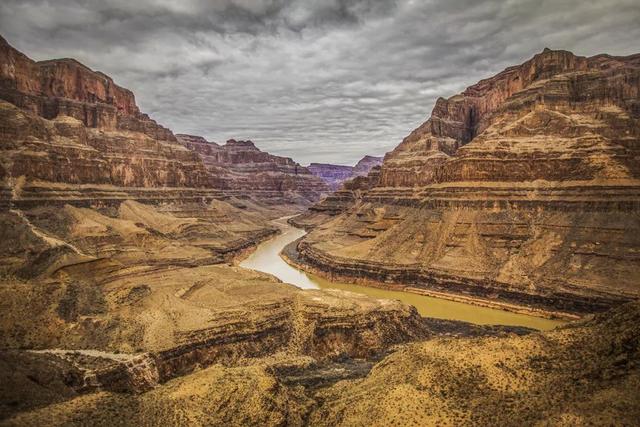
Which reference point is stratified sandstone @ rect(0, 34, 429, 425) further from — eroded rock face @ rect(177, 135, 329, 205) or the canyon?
eroded rock face @ rect(177, 135, 329, 205)

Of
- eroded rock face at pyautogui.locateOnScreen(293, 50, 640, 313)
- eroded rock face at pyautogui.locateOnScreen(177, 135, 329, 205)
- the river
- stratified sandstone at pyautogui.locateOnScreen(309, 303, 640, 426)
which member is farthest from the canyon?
eroded rock face at pyautogui.locateOnScreen(177, 135, 329, 205)

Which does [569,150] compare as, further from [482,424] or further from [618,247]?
[482,424]

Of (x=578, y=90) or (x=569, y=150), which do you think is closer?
(x=569, y=150)

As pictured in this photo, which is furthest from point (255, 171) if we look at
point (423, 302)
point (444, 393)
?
point (444, 393)

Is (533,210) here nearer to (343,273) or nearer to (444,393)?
(343,273)

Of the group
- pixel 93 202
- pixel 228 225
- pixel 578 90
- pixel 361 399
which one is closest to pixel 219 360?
pixel 361 399

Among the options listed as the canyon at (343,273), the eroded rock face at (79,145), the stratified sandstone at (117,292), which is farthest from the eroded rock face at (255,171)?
the stratified sandstone at (117,292)
